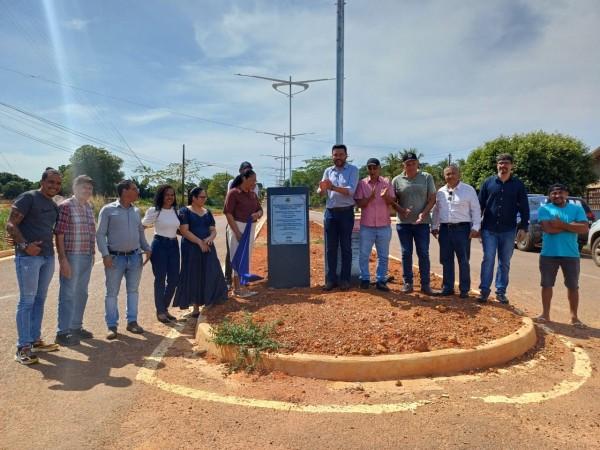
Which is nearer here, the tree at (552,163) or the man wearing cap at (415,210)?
the man wearing cap at (415,210)

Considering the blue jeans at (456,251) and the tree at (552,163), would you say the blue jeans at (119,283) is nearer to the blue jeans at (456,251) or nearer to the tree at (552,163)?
the blue jeans at (456,251)

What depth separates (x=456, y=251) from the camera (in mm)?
5980

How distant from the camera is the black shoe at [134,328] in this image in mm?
5430

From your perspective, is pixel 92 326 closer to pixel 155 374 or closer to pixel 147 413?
pixel 155 374

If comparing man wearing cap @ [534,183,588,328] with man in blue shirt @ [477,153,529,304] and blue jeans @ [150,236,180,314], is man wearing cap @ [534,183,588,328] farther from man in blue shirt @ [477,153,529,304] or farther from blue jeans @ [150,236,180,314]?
blue jeans @ [150,236,180,314]

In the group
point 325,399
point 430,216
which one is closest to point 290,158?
point 430,216

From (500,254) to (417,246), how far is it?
108 centimetres

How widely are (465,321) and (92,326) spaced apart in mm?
4495

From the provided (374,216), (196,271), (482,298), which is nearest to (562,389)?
(482,298)

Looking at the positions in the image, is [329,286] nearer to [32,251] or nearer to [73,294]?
[73,294]

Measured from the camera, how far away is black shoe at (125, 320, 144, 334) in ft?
17.8

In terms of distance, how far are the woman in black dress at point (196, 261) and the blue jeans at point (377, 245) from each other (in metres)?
1.98

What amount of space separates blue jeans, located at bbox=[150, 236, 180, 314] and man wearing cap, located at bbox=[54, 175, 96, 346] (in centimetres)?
80

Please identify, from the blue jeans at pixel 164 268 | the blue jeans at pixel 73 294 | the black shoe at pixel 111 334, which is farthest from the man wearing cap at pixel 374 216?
the blue jeans at pixel 73 294
